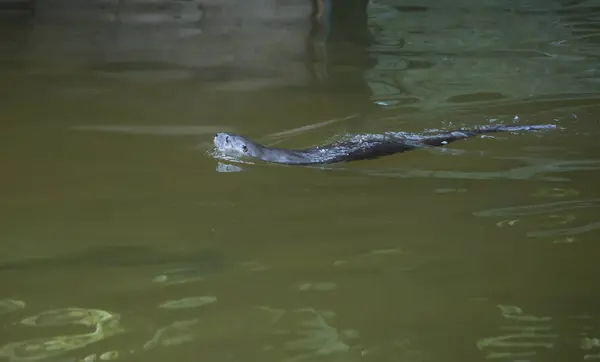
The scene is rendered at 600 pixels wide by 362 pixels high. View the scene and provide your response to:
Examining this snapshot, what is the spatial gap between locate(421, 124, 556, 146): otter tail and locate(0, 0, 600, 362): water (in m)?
0.10

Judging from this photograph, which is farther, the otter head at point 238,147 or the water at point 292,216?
the otter head at point 238,147

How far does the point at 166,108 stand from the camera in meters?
5.08

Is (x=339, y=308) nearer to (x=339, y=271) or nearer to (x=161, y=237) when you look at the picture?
(x=339, y=271)

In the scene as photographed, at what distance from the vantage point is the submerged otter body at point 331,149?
400cm

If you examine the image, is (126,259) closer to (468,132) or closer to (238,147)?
(238,147)

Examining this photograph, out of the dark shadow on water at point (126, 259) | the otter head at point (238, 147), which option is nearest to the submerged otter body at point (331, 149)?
the otter head at point (238, 147)

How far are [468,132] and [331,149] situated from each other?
968 millimetres

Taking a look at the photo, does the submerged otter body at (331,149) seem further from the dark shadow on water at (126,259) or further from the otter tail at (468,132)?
the dark shadow on water at (126,259)

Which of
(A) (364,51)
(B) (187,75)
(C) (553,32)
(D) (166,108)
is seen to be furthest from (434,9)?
(D) (166,108)

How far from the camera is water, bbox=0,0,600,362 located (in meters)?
2.39

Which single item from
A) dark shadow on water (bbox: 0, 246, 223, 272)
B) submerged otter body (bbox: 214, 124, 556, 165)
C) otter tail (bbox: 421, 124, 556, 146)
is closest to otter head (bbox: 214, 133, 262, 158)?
submerged otter body (bbox: 214, 124, 556, 165)

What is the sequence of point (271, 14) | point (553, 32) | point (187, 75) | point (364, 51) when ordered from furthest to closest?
1. point (271, 14)
2. point (553, 32)
3. point (364, 51)
4. point (187, 75)

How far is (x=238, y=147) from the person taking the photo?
4.01 m

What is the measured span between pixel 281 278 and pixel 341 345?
0.47 meters
